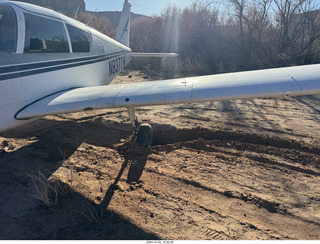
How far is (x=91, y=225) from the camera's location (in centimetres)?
251

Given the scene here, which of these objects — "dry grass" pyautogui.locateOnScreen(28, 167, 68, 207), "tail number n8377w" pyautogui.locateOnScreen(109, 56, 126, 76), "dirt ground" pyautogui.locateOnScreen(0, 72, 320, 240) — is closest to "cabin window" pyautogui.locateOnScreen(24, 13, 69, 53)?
"dirt ground" pyautogui.locateOnScreen(0, 72, 320, 240)

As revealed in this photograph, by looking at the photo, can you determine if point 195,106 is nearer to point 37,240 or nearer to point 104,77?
point 104,77

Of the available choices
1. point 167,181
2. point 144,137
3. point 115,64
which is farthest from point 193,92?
point 115,64

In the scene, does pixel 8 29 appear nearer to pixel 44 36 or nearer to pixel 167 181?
pixel 44 36

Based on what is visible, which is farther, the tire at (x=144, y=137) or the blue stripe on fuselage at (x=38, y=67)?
the tire at (x=144, y=137)

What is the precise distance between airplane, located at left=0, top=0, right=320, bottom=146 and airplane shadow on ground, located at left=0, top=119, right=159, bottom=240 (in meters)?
0.91

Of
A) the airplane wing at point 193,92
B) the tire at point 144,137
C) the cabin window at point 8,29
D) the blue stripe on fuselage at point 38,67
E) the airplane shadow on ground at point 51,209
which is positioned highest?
the cabin window at point 8,29

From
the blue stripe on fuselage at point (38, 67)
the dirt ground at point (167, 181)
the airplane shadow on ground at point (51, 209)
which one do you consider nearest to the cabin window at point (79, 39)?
the blue stripe on fuselage at point (38, 67)

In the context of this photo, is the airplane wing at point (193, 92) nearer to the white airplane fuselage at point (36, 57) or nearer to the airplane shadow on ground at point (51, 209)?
the white airplane fuselage at point (36, 57)

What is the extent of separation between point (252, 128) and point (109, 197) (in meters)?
4.04

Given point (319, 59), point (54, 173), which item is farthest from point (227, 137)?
point (319, 59)

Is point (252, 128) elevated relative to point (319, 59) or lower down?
lower down

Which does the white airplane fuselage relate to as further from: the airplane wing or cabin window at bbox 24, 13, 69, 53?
the airplane wing

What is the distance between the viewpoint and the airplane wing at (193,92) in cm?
291
